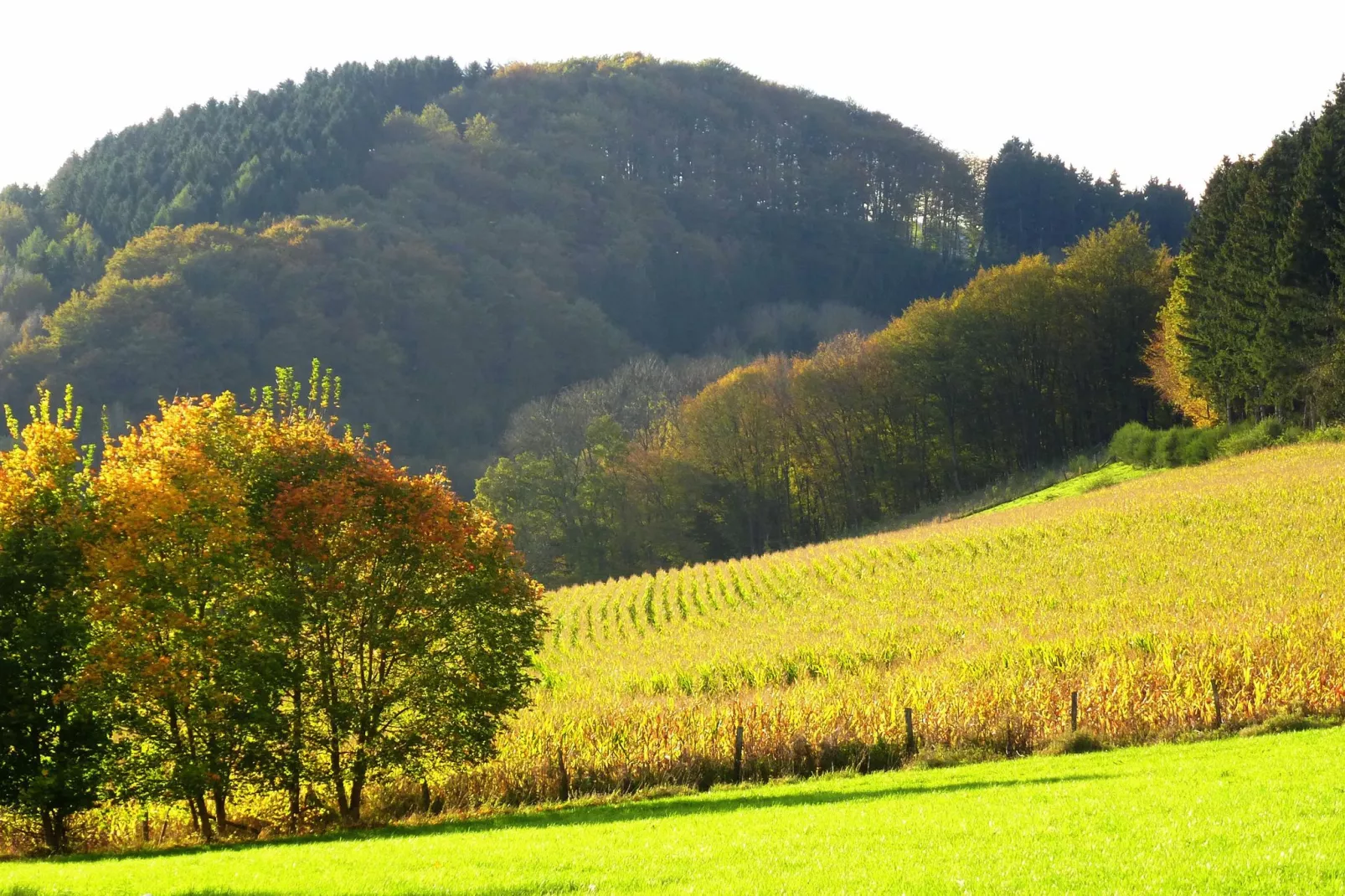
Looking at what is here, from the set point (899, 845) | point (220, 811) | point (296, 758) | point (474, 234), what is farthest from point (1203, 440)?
point (474, 234)

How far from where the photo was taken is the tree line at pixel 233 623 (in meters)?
17.7

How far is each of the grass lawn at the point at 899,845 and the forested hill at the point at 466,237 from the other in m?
79.1

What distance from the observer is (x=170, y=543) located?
1816 cm

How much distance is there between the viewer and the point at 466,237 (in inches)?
4737

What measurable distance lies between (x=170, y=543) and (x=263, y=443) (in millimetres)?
2345

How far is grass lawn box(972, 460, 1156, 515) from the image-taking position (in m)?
59.5

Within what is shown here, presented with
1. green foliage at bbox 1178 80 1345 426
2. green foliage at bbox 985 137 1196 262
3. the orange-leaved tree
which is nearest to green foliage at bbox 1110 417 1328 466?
green foliage at bbox 1178 80 1345 426

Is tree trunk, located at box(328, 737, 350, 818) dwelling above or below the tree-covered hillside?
below

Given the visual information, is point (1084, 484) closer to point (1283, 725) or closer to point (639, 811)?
point (1283, 725)

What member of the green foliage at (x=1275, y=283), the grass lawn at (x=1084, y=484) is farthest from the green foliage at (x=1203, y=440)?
the green foliage at (x=1275, y=283)

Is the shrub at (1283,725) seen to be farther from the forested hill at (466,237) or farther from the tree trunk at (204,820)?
the forested hill at (466,237)

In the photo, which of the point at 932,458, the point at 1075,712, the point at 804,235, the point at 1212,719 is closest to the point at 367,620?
the point at 1075,712

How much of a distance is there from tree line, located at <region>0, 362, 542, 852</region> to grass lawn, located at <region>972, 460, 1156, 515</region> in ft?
152

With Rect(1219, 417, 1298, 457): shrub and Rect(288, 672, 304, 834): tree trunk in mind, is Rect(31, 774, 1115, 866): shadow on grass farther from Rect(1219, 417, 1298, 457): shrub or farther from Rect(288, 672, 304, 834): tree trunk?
Rect(1219, 417, 1298, 457): shrub
